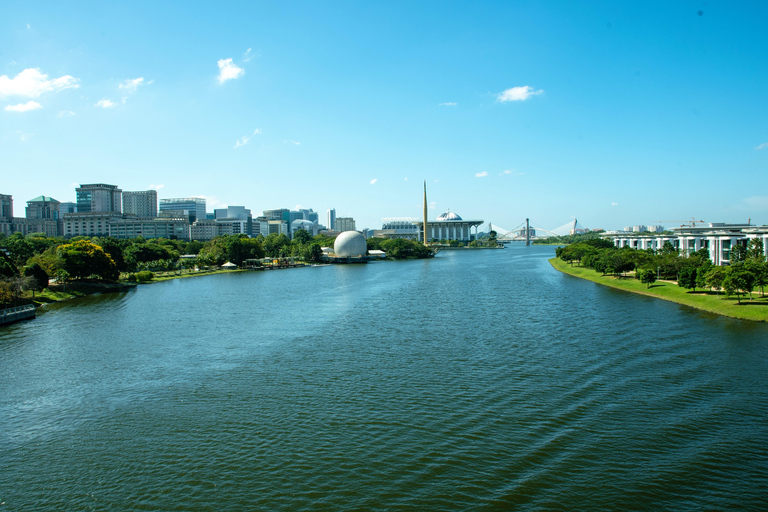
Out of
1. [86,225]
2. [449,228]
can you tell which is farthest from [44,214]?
[449,228]

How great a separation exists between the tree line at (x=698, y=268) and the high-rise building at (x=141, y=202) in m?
146

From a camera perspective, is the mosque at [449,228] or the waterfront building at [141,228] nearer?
the waterfront building at [141,228]

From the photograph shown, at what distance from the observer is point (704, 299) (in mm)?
26047

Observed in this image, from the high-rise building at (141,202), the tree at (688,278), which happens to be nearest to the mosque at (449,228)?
the high-rise building at (141,202)

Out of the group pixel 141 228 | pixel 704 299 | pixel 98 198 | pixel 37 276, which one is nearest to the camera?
pixel 704 299

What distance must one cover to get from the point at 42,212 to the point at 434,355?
153 metres

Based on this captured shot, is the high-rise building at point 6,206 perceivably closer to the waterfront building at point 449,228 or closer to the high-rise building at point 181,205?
the high-rise building at point 181,205

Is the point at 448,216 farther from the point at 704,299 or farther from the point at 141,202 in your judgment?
the point at 704,299

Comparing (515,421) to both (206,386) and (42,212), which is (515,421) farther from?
(42,212)

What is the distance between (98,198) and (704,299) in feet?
461

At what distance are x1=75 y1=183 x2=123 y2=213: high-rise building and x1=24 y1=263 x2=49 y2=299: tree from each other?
104972 mm

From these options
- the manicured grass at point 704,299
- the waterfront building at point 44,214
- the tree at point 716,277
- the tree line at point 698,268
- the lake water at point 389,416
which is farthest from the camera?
the waterfront building at point 44,214

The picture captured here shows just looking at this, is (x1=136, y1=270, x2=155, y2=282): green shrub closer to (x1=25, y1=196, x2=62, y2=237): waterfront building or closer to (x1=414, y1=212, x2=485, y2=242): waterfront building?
(x1=25, y1=196, x2=62, y2=237): waterfront building

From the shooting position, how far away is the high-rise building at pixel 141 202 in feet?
516
